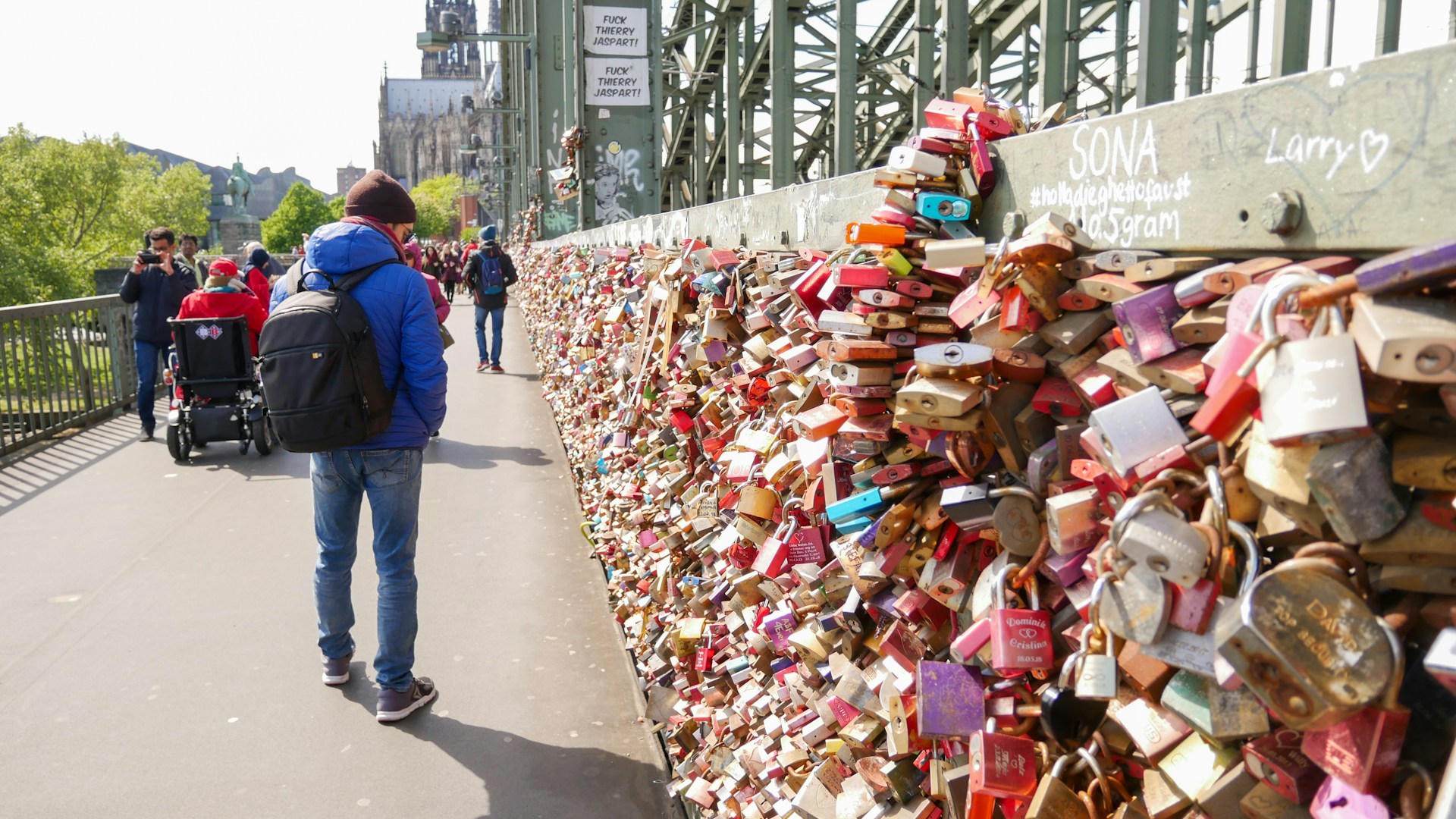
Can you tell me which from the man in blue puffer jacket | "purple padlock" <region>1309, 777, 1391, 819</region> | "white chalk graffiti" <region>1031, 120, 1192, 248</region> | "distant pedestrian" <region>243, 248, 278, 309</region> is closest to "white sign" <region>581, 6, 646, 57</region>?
"distant pedestrian" <region>243, 248, 278, 309</region>

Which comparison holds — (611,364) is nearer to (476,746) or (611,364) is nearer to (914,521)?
(476,746)

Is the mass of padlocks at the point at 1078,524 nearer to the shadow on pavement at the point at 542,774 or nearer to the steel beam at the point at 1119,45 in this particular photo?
the shadow on pavement at the point at 542,774

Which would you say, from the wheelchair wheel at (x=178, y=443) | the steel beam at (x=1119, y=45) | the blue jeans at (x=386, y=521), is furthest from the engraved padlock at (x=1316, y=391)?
the steel beam at (x=1119, y=45)

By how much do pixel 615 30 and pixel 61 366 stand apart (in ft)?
26.6

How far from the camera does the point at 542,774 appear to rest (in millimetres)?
3777

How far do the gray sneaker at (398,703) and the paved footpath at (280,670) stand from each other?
0.13 ft

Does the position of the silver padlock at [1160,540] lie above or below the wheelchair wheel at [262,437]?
above

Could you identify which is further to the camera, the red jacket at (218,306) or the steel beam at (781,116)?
the red jacket at (218,306)

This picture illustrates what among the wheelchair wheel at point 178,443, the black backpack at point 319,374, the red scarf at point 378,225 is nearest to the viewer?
the black backpack at point 319,374

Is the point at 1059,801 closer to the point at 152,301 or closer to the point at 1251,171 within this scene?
the point at 1251,171

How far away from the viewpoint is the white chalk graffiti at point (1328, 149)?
1.15 m

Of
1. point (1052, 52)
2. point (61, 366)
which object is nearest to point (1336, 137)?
point (1052, 52)

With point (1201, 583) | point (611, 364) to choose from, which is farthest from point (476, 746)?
point (1201, 583)

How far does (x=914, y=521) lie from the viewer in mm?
2020
